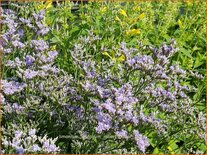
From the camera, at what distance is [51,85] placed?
2.72m

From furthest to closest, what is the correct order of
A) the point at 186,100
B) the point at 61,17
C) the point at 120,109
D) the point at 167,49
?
the point at 61,17 → the point at 186,100 → the point at 167,49 → the point at 120,109

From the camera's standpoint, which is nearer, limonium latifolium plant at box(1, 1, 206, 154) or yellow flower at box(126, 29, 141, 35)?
limonium latifolium plant at box(1, 1, 206, 154)

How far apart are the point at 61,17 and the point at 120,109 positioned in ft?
7.13

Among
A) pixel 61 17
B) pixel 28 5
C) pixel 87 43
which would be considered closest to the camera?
pixel 87 43

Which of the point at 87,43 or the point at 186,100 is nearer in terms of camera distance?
the point at 186,100

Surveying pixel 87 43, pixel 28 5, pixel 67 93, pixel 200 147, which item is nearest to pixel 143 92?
pixel 67 93

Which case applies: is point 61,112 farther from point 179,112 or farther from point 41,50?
point 179,112

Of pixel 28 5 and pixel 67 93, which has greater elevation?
pixel 28 5

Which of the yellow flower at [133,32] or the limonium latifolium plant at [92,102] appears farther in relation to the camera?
the yellow flower at [133,32]

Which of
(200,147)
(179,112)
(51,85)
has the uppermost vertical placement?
(51,85)

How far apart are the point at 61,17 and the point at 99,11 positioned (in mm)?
404

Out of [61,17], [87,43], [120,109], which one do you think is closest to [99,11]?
[61,17]

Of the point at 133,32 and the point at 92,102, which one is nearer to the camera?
the point at 92,102

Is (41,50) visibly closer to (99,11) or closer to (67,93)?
(67,93)
